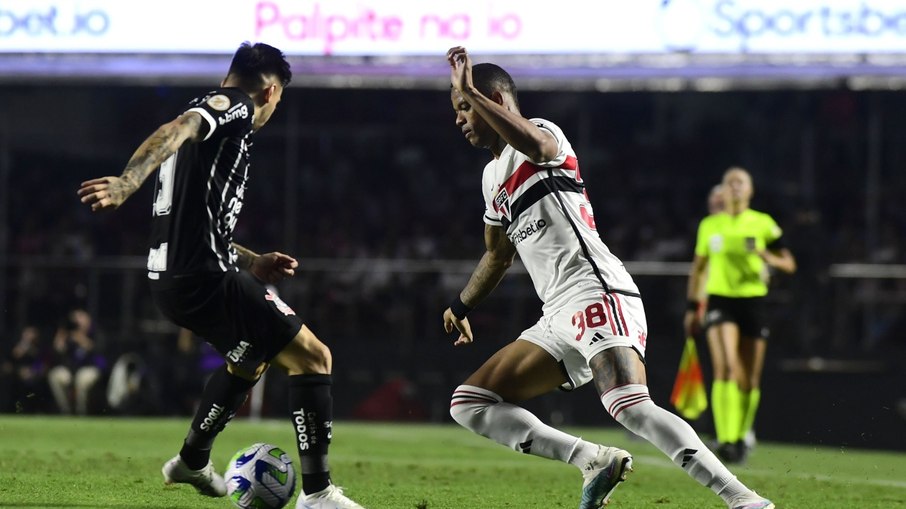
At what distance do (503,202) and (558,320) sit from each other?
595 millimetres

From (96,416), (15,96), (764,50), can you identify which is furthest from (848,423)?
(15,96)

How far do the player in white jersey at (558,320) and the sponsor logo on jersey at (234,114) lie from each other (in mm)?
974

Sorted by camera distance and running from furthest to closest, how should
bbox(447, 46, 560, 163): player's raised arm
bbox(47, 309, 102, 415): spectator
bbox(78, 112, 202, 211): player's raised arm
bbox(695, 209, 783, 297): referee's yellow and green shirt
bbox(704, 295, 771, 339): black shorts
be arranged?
bbox(47, 309, 102, 415): spectator → bbox(695, 209, 783, 297): referee's yellow and green shirt → bbox(704, 295, 771, 339): black shorts → bbox(447, 46, 560, 163): player's raised arm → bbox(78, 112, 202, 211): player's raised arm

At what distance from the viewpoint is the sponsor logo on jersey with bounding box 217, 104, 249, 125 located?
619 cm

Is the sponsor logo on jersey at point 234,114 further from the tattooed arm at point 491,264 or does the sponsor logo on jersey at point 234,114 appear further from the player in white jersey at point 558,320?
the tattooed arm at point 491,264

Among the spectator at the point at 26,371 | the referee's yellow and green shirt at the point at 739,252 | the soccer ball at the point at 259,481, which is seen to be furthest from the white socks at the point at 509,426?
the spectator at the point at 26,371

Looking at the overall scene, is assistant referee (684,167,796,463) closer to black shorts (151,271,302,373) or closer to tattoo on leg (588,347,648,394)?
tattoo on leg (588,347,648,394)

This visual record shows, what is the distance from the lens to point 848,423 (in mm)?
14461

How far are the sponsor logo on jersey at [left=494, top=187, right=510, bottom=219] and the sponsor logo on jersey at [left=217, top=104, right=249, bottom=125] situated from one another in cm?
119

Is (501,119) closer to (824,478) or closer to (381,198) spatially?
(824,478)

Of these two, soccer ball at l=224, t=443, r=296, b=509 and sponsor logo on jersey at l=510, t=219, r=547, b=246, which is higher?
sponsor logo on jersey at l=510, t=219, r=547, b=246

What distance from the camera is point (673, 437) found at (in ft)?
19.1

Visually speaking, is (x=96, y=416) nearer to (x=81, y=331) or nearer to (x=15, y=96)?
(x=81, y=331)

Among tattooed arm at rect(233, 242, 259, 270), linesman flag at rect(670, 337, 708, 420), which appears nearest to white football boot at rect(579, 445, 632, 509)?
tattooed arm at rect(233, 242, 259, 270)
